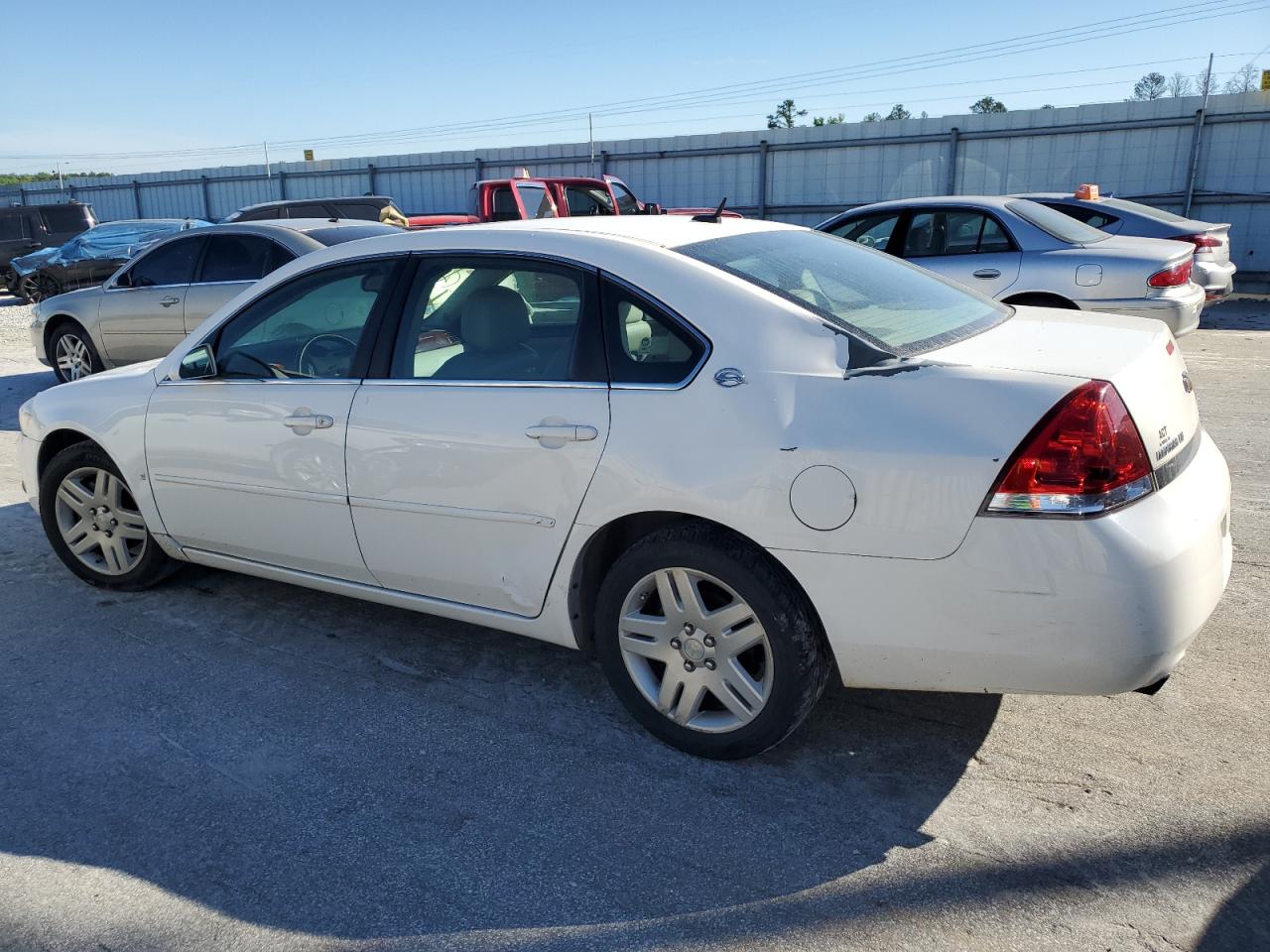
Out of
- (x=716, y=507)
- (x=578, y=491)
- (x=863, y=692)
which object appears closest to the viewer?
(x=716, y=507)

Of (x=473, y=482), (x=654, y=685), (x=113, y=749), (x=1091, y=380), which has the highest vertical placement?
(x=1091, y=380)

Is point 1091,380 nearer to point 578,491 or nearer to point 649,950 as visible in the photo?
point 578,491

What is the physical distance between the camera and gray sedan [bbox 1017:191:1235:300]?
34.7ft

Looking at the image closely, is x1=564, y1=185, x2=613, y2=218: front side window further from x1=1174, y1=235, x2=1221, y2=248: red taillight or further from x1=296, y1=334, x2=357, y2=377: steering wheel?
x1=296, y1=334, x2=357, y2=377: steering wheel

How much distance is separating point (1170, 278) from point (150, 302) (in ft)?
28.8

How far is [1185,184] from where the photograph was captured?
1698 centimetres

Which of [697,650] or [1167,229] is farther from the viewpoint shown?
[1167,229]

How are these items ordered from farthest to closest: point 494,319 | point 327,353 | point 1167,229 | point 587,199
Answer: point 587,199, point 1167,229, point 327,353, point 494,319

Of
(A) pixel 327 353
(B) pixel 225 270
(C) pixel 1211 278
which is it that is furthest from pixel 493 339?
(C) pixel 1211 278

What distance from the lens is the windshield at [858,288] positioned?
303 cm

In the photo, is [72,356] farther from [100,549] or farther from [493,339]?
[493,339]

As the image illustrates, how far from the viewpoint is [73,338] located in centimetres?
974

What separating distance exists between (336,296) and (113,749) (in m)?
1.77

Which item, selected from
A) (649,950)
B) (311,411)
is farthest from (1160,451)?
(311,411)
